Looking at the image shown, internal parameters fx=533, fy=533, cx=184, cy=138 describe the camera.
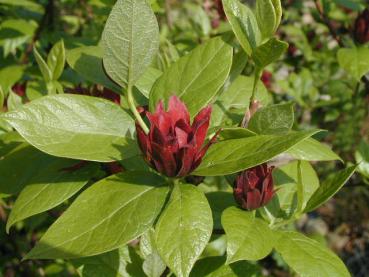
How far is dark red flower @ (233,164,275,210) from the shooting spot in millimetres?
1182

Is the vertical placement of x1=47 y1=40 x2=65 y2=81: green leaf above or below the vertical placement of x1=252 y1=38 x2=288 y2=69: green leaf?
below

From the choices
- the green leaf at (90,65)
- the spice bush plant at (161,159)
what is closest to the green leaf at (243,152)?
the spice bush plant at (161,159)

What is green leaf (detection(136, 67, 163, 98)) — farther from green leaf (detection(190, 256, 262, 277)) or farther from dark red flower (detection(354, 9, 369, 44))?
dark red flower (detection(354, 9, 369, 44))

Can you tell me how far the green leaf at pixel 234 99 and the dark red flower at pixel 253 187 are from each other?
20 centimetres

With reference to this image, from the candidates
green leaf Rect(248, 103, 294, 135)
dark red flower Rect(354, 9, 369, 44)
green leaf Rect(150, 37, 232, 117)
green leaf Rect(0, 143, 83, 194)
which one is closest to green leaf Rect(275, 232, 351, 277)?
green leaf Rect(248, 103, 294, 135)

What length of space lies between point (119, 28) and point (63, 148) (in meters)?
0.27

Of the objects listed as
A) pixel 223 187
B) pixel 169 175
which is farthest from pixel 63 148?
pixel 223 187

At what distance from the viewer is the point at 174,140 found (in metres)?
1.03

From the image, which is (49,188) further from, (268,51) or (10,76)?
(10,76)

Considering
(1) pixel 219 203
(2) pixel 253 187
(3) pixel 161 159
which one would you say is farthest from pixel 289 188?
(3) pixel 161 159

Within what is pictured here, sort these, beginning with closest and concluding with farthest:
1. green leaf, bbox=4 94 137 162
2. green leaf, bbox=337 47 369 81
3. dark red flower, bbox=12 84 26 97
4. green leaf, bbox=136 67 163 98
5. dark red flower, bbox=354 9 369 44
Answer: green leaf, bbox=4 94 137 162 → green leaf, bbox=136 67 163 98 → green leaf, bbox=337 47 369 81 → dark red flower, bbox=354 9 369 44 → dark red flower, bbox=12 84 26 97

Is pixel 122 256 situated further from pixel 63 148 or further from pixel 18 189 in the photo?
pixel 63 148

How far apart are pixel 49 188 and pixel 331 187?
642 millimetres

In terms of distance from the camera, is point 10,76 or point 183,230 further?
point 10,76
